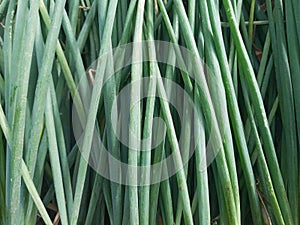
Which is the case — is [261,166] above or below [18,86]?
below

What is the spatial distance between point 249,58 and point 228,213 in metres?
0.24

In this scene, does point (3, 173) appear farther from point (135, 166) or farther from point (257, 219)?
point (257, 219)

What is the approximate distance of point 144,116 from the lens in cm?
63

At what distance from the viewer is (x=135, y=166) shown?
1.90ft

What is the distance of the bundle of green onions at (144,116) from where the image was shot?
581mm

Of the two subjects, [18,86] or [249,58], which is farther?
[249,58]

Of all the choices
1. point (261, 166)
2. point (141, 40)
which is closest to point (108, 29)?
point (141, 40)

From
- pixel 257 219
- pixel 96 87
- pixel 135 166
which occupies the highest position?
pixel 96 87

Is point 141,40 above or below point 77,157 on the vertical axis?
above

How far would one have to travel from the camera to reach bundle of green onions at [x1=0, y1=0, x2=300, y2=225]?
581 mm

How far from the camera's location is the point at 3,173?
60 centimetres

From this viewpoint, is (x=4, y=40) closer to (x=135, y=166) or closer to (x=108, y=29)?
(x=108, y=29)

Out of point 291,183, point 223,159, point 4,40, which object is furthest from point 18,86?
point 291,183

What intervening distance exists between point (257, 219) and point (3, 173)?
359 millimetres
